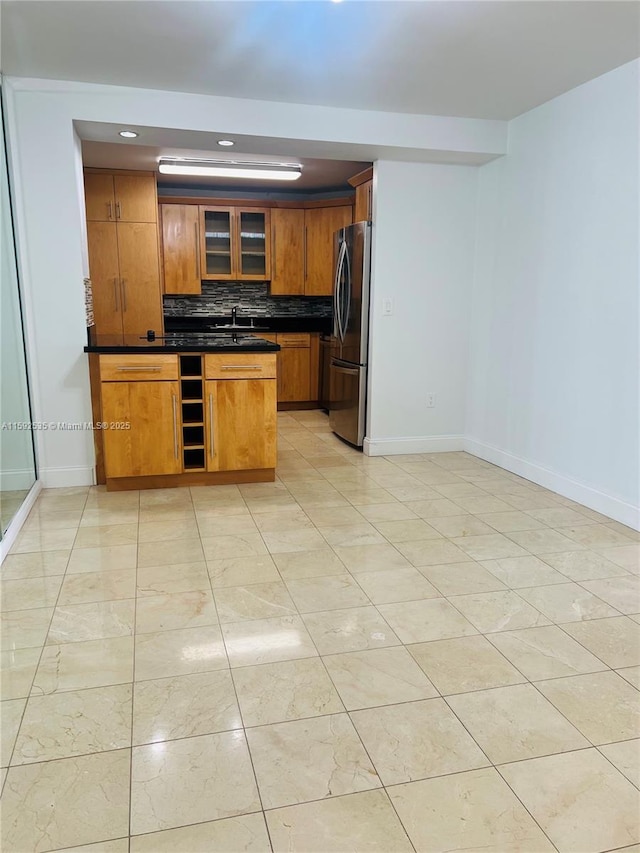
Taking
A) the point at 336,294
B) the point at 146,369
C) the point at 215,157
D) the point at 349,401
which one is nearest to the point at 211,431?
the point at 146,369

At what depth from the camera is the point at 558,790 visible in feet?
4.66

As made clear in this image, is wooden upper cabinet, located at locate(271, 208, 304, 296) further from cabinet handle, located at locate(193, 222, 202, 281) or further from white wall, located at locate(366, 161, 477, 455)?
white wall, located at locate(366, 161, 477, 455)

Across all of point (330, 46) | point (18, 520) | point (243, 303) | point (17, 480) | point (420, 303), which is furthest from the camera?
point (243, 303)

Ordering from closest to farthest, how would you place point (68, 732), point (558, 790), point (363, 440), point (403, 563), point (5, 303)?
point (558, 790) < point (68, 732) < point (403, 563) < point (5, 303) < point (363, 440)

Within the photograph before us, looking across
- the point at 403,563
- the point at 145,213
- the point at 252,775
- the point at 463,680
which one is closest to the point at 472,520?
the point at 403,563

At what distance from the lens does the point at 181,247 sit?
6066 mm

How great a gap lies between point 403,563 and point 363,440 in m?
2.09

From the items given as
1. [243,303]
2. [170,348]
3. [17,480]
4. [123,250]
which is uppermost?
[123,250]

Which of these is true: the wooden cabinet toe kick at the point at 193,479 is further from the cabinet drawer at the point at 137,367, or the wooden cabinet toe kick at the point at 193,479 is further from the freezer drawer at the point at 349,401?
the freezer drawer at the point at 349,401

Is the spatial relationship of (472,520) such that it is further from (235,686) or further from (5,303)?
(5,303)

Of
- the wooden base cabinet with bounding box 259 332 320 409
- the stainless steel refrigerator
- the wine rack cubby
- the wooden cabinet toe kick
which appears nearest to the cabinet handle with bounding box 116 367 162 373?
the wine rack cubby

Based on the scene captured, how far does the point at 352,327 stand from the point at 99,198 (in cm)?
257

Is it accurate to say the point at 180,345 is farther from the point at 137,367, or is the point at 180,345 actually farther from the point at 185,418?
the point at 185,418

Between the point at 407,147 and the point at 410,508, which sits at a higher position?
the point at 407,147
